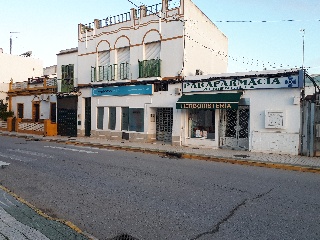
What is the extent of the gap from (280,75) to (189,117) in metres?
6.06

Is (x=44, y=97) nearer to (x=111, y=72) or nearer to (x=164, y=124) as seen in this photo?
(x=111, y=72)

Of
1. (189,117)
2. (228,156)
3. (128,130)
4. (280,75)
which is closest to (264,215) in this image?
(228,156)

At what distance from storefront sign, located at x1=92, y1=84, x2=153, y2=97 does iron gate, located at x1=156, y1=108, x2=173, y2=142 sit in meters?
1.72

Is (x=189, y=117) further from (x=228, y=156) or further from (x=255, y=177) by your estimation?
(x=255, y=177)

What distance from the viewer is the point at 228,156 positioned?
12.1 metres

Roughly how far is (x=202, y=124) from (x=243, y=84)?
3700 millimetres

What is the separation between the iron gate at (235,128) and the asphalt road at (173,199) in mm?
4976

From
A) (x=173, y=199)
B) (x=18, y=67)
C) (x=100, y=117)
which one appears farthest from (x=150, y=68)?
(x=18, y=67)

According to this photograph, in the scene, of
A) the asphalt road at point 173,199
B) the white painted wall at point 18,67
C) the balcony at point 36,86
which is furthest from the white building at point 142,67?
the white painted wall at point 18,67

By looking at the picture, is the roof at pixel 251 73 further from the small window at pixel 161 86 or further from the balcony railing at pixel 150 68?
the balcony railing at pixel 150 68

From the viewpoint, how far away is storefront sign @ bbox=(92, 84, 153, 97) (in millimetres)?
17669

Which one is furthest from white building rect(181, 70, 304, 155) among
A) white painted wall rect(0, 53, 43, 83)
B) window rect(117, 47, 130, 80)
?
white painted wall rect(0, 53, 43, 83)

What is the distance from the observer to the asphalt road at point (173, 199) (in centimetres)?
425

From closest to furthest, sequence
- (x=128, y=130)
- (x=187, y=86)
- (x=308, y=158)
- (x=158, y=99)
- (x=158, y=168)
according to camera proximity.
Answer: (x=158, y=168) → (x=308, y=158) → (x=187, y=86) → (x=158, y=99) → (x=128, y=130)
